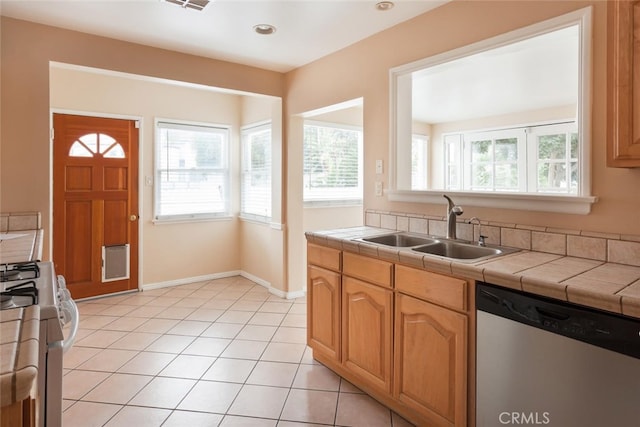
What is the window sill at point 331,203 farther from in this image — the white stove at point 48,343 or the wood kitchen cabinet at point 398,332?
the white stove at point 48,343

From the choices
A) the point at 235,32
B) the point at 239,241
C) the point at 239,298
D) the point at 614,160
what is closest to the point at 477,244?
the point at 614,160

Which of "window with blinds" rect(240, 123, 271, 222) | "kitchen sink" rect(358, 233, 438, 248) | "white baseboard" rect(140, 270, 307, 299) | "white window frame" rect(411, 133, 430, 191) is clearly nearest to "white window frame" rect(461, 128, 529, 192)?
"white window frame" rect(411, 133, 430, 191)

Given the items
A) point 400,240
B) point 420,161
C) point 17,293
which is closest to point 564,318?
point 400,240

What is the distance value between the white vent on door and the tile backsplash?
344 cm

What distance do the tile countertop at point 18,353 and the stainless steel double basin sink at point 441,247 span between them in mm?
1698

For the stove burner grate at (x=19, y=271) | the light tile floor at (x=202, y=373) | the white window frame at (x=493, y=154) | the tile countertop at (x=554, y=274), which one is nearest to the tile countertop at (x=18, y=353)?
the stove burner grate at (x=19, y=271)

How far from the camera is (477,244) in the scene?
7.58ft

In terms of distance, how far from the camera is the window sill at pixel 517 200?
75.5 inches

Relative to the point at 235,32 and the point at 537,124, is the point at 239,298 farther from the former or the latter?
the point at 537,124

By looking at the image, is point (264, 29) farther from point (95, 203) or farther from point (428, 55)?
point (95, 203)

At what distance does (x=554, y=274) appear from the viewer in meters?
1.56

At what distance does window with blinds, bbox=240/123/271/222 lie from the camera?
15.8ft

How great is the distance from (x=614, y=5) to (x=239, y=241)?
464cm

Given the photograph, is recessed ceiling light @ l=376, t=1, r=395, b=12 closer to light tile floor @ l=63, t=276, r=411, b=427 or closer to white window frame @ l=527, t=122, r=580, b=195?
light tile floor @ l=63, t=276, r=411, b=427
